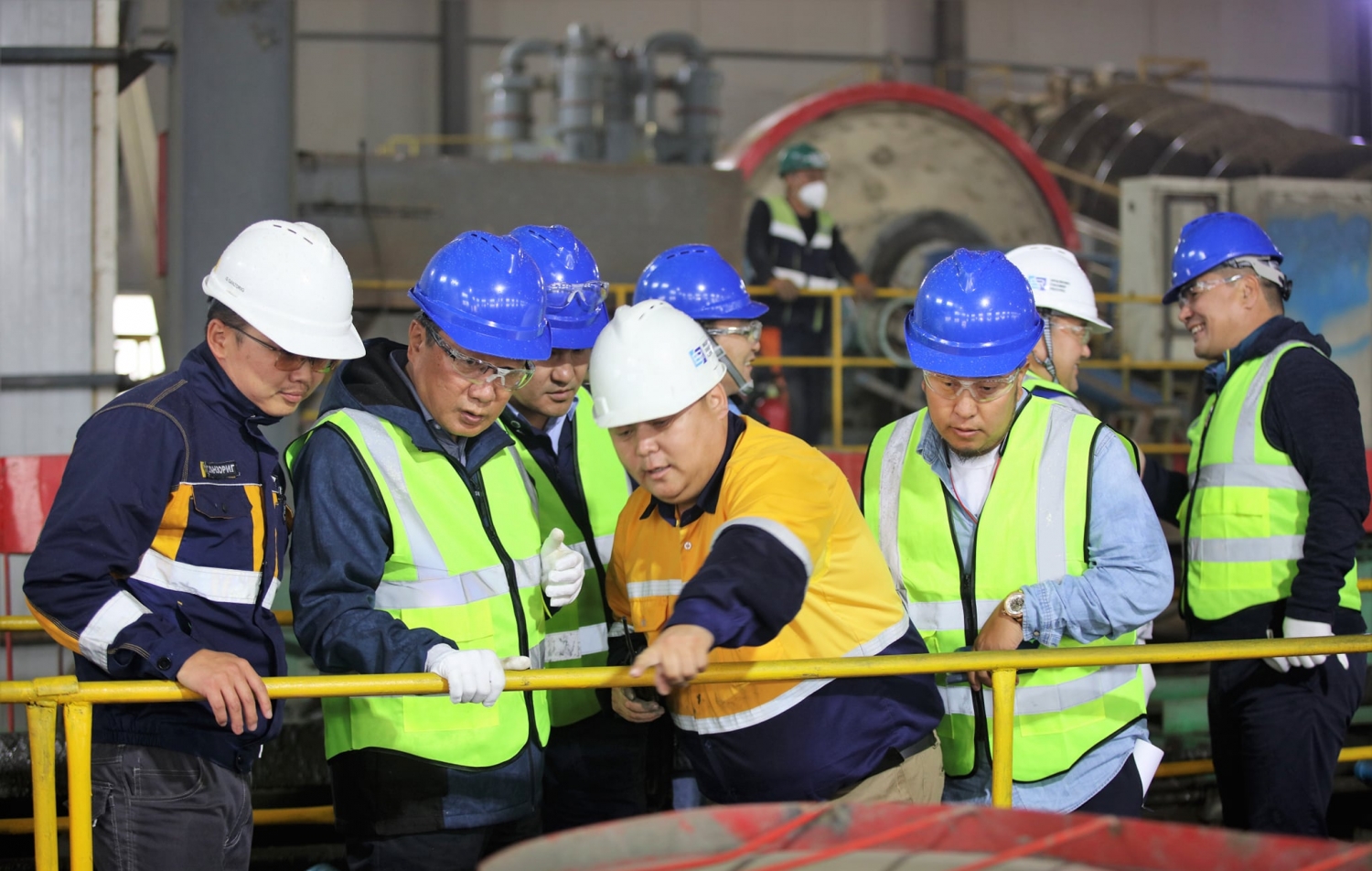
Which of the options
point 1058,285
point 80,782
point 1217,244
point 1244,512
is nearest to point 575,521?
point 80,782

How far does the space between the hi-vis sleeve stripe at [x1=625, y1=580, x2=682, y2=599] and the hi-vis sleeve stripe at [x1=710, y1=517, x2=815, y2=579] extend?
0.30 metres

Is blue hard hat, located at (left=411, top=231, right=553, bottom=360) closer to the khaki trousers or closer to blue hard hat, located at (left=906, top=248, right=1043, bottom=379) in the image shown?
blue hard hat, located at (left=906, top=248, right=1043, bottom=379)

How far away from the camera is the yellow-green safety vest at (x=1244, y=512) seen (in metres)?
3.76

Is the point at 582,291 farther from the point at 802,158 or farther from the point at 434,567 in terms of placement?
the point at 802,158

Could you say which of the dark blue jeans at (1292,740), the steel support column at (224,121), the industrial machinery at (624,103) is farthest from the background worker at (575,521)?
the industrial machinery at (624,103)

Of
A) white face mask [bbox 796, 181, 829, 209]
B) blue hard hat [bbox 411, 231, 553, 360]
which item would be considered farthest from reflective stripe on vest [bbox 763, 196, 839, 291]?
blue hard hat [bbox 411, 231, 553, 360]

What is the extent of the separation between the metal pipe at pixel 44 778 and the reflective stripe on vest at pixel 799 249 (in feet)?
21.2

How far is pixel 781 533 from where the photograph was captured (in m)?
2.32

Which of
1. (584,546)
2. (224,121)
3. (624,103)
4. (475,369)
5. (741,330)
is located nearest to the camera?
(475,369)

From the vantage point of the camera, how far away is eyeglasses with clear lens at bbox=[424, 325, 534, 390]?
2812 mm

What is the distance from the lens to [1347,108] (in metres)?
23.6

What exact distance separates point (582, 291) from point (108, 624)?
157 cm

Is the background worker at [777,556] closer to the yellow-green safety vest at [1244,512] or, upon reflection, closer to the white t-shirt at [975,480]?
the white t-shirt at [975,480]

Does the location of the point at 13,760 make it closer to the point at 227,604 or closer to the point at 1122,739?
the point at 227,604
